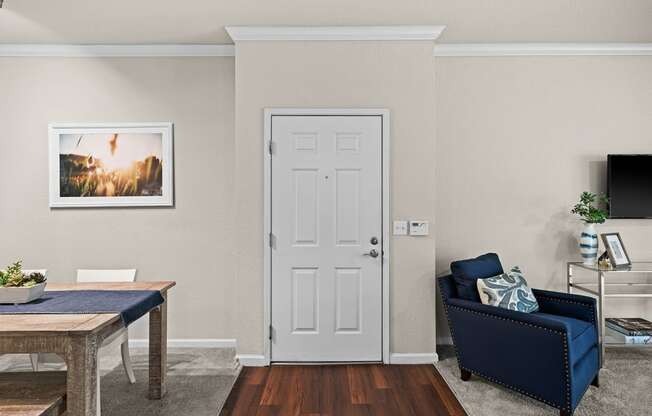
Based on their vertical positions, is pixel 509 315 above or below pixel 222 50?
below

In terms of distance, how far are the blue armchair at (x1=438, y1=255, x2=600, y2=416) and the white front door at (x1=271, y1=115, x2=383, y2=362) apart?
71cm

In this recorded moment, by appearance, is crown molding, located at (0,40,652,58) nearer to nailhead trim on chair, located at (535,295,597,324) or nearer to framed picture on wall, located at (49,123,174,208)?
framed picture on wall, located at (49,123,174,208)

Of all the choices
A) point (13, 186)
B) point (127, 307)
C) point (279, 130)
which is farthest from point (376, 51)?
point (13, 186)

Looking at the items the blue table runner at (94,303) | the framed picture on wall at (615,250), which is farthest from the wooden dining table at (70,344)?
the framed picture on wall at (615,250)

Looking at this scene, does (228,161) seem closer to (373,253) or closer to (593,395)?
(373,253)

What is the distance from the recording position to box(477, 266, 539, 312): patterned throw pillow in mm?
2930

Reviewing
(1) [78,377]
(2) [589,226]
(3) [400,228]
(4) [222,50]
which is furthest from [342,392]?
(4) [222,50]

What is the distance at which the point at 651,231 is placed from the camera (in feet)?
12.8

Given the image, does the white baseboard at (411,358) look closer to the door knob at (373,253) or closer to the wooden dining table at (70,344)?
the door knob at (373,253)

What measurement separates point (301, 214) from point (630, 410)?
8.73ft

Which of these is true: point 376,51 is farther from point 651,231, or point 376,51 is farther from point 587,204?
point 651,231

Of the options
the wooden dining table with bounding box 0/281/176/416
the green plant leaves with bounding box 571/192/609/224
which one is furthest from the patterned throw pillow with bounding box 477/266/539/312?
the wooden dining table with bounding box 0/281/176/416

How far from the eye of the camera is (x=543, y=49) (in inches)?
151

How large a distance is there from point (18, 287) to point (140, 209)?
1.65 metres
